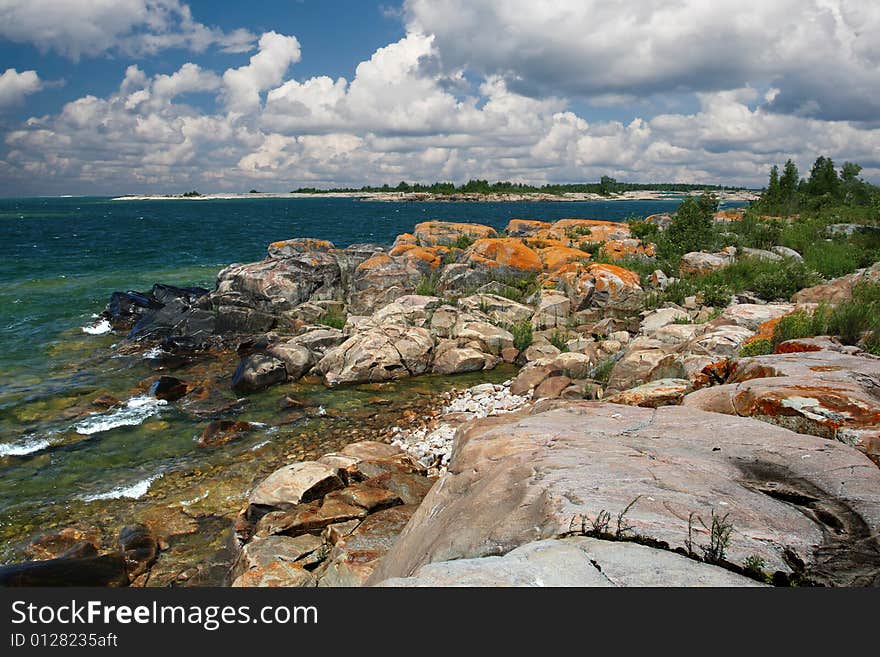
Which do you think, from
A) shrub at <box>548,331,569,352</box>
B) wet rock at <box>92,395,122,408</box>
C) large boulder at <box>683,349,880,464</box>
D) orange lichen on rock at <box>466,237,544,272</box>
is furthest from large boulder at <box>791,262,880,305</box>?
wet rock at <box>92,395,122,408</box>

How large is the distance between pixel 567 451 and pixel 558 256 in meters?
20.2

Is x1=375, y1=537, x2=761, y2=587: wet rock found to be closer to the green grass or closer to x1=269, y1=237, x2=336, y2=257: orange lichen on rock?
the green grass

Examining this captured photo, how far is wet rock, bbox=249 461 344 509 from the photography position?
28.8 ft

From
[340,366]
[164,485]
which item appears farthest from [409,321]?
[164,485]

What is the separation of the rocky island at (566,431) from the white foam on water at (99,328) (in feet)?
1.49

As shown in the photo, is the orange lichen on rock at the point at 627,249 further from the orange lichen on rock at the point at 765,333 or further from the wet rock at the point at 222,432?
the wet rock at the point at 222,432

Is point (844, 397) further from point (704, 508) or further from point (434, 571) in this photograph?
point (434, 571)

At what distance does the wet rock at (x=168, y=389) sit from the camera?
15297 millimetres

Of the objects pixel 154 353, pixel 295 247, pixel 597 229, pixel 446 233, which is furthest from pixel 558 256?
pixel 154 353

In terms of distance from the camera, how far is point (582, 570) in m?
3.31

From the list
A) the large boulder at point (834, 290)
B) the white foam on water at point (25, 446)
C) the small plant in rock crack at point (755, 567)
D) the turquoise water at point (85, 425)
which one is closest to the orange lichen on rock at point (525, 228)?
the large boulder at point (834, 290)

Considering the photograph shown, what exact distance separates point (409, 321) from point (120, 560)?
511 inches

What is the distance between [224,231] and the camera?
238 ft

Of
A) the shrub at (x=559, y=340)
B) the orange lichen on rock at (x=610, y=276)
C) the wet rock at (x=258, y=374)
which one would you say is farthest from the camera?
the orange lichen on rock at (x=610, y=276)
